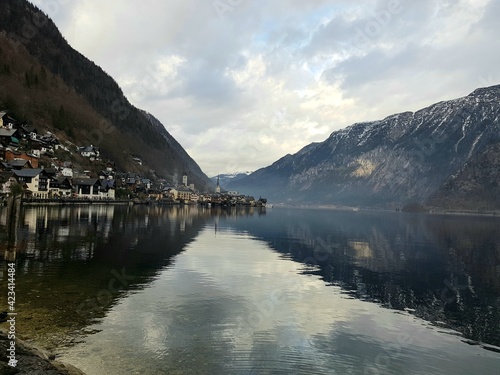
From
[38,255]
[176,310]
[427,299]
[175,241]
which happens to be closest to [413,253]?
[427,299]

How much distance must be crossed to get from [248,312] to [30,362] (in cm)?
1519

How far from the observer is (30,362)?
15055mm

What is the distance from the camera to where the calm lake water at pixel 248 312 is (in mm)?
19344

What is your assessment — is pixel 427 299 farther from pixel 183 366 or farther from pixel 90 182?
pixel 90 182

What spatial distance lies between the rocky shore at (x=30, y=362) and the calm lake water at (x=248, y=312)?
1.06m

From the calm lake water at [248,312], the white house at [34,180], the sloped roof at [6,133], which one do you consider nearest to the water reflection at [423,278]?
the calm lake water at [248,312]

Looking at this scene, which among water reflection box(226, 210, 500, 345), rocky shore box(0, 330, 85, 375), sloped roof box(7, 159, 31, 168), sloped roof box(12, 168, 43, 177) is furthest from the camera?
sloped roof box(7, 159, 31, 168)

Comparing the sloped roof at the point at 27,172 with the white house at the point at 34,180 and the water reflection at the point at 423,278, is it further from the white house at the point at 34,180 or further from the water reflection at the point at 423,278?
the water reflection at the point at 423,278

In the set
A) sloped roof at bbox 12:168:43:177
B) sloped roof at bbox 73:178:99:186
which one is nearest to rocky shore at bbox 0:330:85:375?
sloped roof at bbox 12:168:43:177

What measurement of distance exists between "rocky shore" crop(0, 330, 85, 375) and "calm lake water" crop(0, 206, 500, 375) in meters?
1.06

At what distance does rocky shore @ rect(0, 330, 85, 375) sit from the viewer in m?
14.2

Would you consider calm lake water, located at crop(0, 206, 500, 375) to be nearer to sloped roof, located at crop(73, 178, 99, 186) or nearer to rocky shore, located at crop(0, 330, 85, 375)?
rocky shore, located at crop(0, 330, 85, 375)

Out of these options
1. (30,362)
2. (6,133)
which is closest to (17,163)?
(6,133)

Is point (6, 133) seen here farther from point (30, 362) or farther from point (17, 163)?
point (30, 362)
